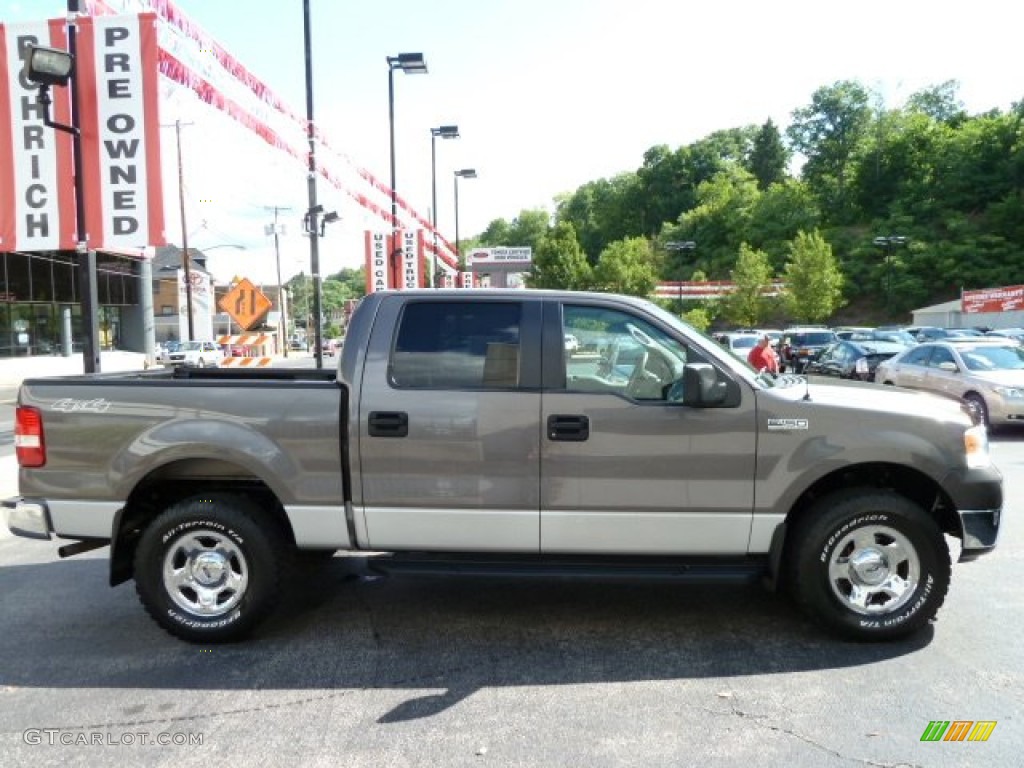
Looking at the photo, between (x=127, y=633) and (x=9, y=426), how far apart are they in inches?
550

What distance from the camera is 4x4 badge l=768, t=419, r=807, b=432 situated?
13.8 ft

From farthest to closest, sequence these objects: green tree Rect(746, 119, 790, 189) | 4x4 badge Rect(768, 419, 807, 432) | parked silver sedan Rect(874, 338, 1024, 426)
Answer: green tree Rect(746, 119, 790, 189) → parked silver sedan Rect(874, 338, 1024, 426) → 4x4 badge Rect(768, 419, 807, 432)

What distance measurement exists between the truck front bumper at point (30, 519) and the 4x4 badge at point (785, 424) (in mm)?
4016

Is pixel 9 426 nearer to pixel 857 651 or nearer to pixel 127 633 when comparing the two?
pixel 127 633

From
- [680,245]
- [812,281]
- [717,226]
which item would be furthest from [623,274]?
[717,226]

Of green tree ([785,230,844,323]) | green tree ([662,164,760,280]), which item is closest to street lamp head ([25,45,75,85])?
green tree ([785,230,844,323])

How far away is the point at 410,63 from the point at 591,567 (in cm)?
1901

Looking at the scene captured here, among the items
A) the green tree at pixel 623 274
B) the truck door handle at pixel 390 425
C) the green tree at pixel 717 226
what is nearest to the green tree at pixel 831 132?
the green tree at pixel 717 226

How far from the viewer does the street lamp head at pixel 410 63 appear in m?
20.5

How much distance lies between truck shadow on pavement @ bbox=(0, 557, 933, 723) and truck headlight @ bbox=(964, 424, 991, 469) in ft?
3.33

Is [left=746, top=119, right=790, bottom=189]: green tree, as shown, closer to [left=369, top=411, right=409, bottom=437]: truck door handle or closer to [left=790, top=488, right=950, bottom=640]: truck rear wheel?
[left=790, top=488, right=950, bottom=640]: truck rear wheel

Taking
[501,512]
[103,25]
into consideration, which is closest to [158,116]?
[103,25]

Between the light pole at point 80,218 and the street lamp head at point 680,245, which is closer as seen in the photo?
the light pole at point 80,218

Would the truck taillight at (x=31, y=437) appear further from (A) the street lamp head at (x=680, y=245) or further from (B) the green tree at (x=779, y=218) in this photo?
(B) the green tree at (x=779, y=218)
